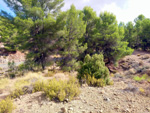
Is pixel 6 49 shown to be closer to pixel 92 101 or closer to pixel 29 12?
pixel 29 12

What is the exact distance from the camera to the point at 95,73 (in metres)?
4.42

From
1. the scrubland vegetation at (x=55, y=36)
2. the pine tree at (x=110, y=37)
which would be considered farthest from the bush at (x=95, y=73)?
the pine tree at (x=110, y=37)

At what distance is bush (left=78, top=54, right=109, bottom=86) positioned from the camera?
13.8ft

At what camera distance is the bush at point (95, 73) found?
13.8 feet

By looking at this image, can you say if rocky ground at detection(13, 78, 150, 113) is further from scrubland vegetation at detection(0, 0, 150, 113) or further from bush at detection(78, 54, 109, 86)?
scrubland vegetation at detection(0, 0, 150, 113)

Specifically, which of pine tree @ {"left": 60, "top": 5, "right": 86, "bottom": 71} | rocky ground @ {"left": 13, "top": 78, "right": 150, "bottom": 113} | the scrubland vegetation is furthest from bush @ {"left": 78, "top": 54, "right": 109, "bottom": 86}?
pine tree @ {"left": 60, "top": 5, "right": 86, "bottom": 71}

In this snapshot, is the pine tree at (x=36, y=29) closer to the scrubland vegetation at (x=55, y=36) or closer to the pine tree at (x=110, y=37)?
the scrubland vegetation at (x=55, y=36)

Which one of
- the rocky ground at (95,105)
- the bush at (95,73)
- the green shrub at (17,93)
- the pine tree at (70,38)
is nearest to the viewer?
the rocky ground at (95,105)

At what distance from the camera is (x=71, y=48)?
32.3 feet

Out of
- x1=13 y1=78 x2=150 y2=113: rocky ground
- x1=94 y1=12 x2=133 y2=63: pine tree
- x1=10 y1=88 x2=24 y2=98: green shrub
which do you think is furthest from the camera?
x1=94 y1=12 x2=133 y2=63: pine tree

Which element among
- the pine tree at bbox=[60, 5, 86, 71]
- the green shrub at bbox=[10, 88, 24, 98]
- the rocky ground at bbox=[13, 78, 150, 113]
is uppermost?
the pine tree at bbox=[60, 5, 86, 71]

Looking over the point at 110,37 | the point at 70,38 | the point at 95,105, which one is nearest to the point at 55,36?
the point at 70,38

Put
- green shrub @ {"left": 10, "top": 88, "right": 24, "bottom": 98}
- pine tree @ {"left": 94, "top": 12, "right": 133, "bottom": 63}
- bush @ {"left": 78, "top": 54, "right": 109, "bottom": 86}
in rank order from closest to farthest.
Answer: green shrub @ {"left": 10, "top": 88, "right": 24, "bottom": 98}
bush @ {"left": 78, "top": 54, "right": 109, "bottom": 86}
pine tree @ {"left": 94, "top": 12, "right": 133, "bottom": 63}

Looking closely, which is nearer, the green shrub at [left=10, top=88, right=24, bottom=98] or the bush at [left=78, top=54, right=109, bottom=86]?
the green shrub at [left=10, top=88, right=24, bottom=98]
